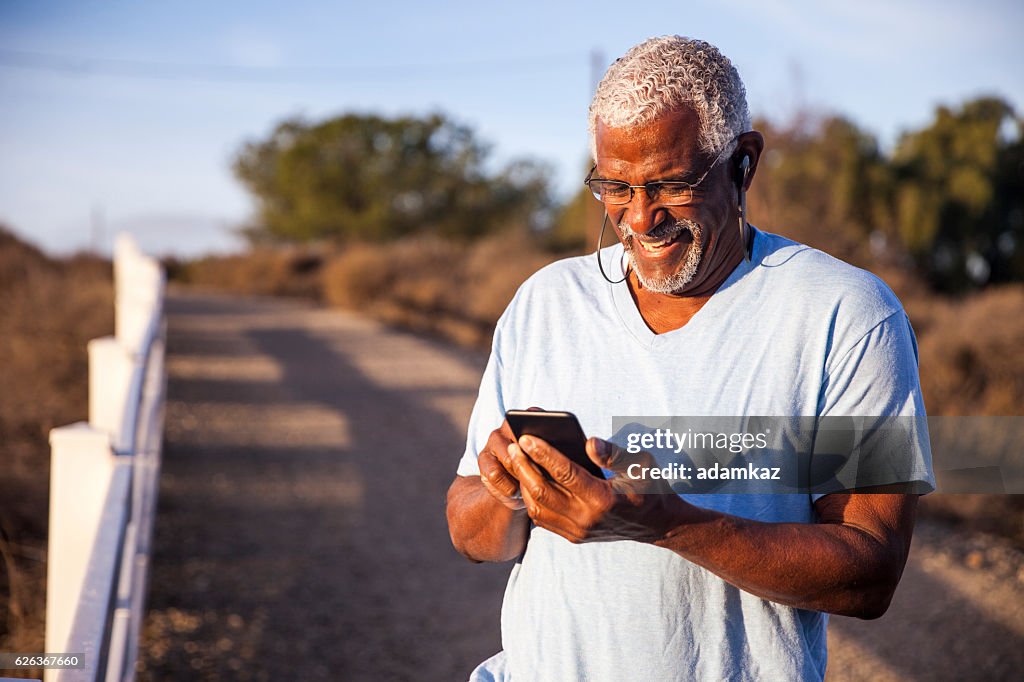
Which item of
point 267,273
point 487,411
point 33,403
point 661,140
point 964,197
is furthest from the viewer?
point 267,273

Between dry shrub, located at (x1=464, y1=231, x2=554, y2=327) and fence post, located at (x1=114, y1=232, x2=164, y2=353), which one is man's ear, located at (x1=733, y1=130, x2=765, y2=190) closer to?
fence post, located at (x1=114, y1=232, x2=164, y2=353)

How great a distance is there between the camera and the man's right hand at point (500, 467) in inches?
57.3

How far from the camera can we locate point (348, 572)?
5.31 metres

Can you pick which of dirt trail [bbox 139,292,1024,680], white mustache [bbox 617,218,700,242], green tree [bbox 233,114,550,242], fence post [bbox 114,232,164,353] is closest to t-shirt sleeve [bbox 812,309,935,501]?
white mustache [bbox 617,218,700,242]

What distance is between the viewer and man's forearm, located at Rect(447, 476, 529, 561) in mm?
1659

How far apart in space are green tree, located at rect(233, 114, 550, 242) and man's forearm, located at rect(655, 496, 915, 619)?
3749 cm

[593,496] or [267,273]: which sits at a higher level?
[267,273]

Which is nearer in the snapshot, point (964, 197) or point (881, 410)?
point (881, 410)

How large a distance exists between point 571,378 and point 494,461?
0.82 ft

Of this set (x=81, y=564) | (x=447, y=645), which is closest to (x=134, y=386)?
(x=81, y=564)

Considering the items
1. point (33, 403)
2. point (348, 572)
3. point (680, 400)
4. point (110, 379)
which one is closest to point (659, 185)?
point (680, 400)

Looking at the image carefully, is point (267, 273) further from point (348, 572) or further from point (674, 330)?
point (674, 330)

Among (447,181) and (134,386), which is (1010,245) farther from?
(134,386)

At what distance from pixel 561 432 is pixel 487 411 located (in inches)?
15.2
